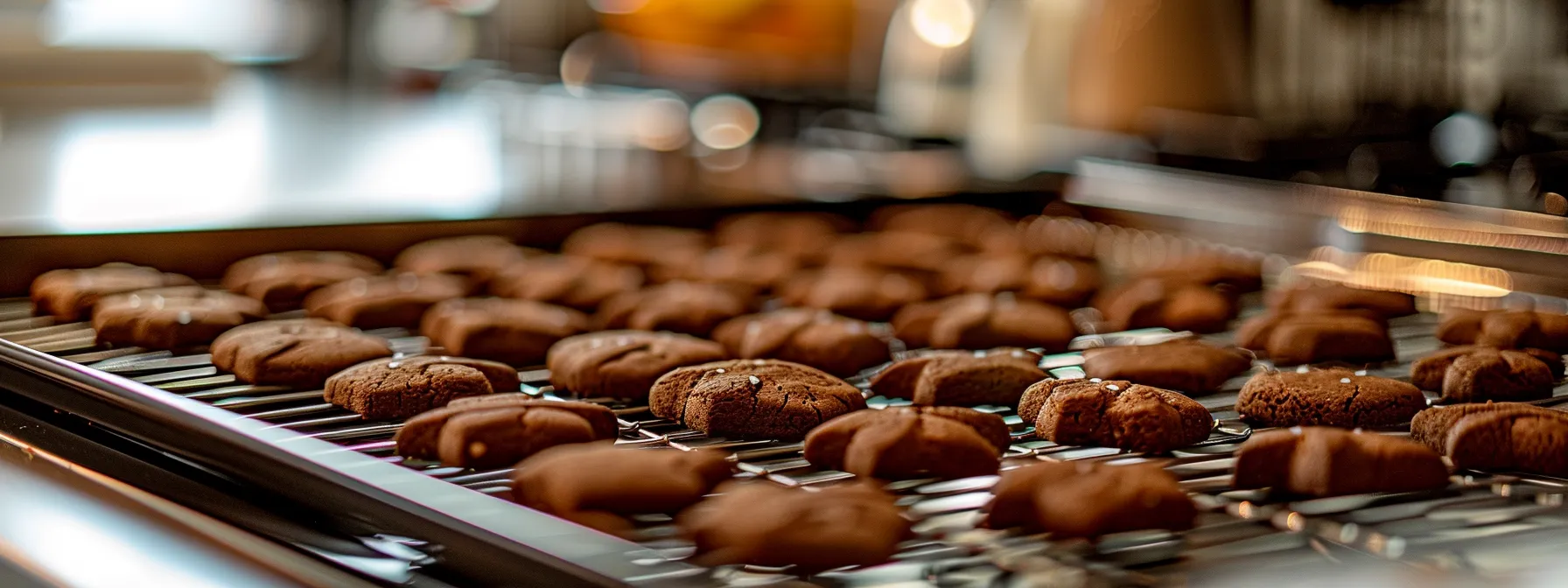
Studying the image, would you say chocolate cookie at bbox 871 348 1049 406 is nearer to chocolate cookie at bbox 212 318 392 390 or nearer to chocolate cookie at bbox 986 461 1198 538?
chocolate cookie at bbox 986 461 1198 538

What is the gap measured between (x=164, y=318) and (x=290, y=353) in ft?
0.60

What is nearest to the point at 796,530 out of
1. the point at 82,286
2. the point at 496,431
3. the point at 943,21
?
the point at 496,431

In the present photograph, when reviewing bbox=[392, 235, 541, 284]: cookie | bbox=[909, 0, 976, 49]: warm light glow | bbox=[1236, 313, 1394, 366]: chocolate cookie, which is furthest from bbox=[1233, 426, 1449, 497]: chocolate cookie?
bbox=[909, 0, 976, 49]: warm light glow

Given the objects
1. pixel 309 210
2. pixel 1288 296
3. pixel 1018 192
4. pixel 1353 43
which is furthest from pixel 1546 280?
pixel 309 210

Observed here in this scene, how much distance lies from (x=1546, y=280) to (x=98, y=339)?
4.17 ft

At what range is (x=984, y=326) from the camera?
1.27 m

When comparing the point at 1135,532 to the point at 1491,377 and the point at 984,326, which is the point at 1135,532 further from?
the point at 984,326

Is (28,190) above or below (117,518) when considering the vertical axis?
above

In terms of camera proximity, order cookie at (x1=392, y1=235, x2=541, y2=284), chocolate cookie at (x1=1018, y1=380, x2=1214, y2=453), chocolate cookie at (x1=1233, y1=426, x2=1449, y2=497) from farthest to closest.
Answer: cookie at (x1=392, y1=235, x2=541, y2=284) < chocolate cookie at (x1=1018, y1=380, x2=1214, y2=453) < chocolate cookie at (x1=1233, y1=426, x2=1449, y2=497)

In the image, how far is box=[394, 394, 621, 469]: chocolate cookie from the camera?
2.80ft

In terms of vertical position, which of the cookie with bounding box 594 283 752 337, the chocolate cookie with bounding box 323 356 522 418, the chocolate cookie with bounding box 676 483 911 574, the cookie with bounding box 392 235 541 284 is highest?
the cookie with bounding box 392 235 541 284

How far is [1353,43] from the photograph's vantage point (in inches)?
69.3

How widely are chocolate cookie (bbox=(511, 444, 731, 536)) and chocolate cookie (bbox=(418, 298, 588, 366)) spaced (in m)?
0.43

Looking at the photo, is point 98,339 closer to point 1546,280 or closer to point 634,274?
point 634,274
